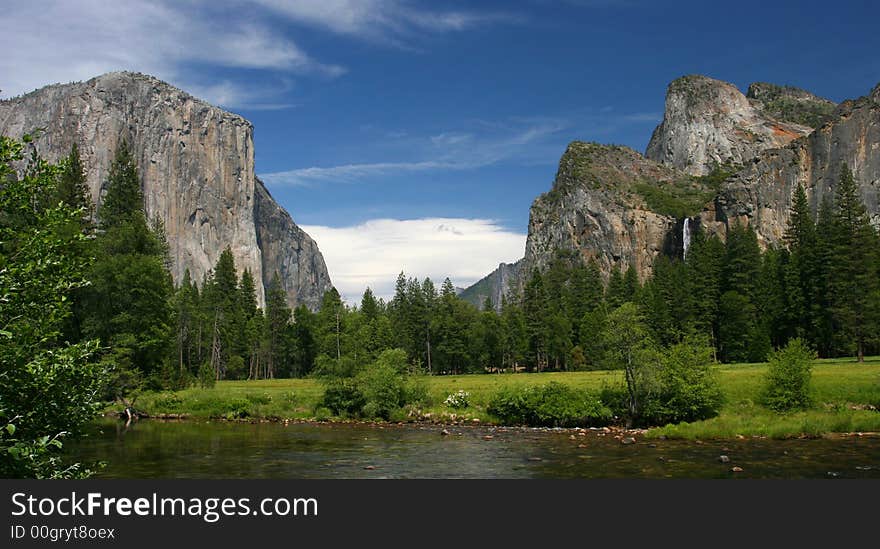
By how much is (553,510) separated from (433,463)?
18.4m

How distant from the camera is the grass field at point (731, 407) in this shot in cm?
3616

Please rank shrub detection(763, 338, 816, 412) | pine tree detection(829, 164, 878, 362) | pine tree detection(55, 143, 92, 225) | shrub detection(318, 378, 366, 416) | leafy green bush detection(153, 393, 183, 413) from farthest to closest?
pine tree detection(829, 164, 878, 362)
pine tree detection(55, 143, 92, 225)
leafy green bush detection(153, 393, 183, 413)
shrub detection(318, 378, 366, 416)
shrub detection(763, 338, 816, 412)

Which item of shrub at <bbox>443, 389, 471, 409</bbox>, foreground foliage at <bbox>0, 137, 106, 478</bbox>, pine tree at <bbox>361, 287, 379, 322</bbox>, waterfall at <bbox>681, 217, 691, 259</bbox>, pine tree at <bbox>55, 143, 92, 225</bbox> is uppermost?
waterfall at <bbox>681, 217, 691, 259</bbox>

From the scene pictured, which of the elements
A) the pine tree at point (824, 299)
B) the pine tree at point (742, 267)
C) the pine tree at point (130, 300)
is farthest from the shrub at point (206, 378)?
the pine tree at point (742, 267)

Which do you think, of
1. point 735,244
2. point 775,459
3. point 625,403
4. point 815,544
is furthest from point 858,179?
point 815,544

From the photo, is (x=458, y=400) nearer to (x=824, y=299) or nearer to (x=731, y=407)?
(x=731, y=407)

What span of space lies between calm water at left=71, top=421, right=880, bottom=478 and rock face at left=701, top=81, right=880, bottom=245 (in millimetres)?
138870

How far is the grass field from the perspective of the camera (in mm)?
36156

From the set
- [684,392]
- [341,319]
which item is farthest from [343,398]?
[341,319]

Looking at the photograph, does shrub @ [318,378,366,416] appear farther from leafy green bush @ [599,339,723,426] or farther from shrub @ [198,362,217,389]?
leafy green bush @ [599,339,723,426]

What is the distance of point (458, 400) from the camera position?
50500 millimetres

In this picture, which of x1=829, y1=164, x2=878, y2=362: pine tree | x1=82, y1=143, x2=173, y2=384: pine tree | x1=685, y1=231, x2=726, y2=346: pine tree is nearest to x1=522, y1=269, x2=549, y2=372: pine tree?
x1=685, y1=231, x2=726, y2=346: pine tree

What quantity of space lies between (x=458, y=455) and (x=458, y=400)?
61.3ft

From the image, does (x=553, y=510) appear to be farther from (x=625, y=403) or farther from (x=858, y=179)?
(x=858, y=179)
